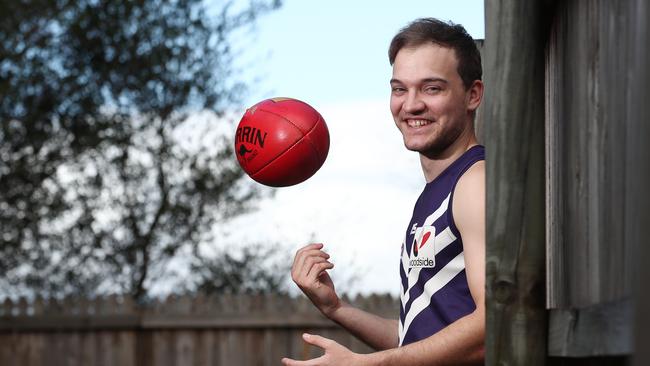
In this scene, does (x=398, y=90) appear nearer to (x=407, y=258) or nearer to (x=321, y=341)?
(x=407, y=258)

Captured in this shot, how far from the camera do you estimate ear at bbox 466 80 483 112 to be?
132 inches

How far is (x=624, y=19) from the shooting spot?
214 cm

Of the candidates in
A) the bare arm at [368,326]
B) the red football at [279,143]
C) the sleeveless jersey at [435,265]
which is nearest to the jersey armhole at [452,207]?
the sleeveless jersey at [435,265]

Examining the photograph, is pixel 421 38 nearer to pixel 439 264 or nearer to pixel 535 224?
pixel 439 264

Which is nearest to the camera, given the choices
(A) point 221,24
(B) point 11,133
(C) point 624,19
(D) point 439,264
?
(C) point 624,19

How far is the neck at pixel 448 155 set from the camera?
331 cm

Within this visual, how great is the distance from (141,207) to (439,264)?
10.9 meters

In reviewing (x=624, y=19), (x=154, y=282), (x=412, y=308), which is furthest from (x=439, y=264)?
(x=154, y=282)

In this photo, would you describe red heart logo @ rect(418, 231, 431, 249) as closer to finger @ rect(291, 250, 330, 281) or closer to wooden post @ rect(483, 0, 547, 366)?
finger @ rect(291, 250, 330, 281)

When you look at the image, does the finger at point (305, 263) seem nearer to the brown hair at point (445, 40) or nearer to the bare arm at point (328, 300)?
the bare arm at point (328, 300)

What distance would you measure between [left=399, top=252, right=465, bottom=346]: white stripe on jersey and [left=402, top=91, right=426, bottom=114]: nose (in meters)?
0.47

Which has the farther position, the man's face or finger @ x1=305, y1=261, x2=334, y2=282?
finger @ x1=305, y1=261, x2=334, y2=282

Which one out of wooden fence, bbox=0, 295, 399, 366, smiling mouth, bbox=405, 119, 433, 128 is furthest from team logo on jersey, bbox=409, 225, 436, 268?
wooden fence, bbox=0, 295, 399, 366

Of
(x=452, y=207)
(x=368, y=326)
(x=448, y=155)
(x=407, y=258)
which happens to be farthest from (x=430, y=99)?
(x=368, y=326)
